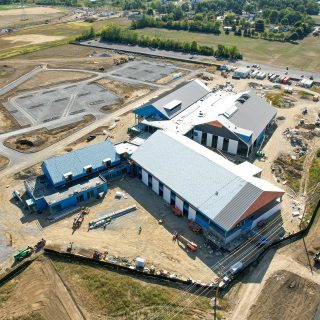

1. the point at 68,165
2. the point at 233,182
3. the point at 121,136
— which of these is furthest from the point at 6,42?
the point at 233,182

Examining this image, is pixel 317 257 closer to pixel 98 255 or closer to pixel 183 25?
pixel 98 255

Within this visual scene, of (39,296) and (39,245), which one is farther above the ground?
(39,245)

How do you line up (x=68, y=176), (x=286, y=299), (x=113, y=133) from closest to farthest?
(x=286, y=299), (x=68, y=176), (x=113, y=133)

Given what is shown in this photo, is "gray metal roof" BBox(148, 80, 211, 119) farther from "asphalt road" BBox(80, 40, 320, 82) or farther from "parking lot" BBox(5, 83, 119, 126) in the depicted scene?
"asphalt road" BBox(80, 40, 320, 82)

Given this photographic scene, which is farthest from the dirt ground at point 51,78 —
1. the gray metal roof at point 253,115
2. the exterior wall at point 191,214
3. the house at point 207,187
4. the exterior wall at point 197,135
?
the exterior wall at point 191,214

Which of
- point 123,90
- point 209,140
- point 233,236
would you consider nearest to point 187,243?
point 233,236

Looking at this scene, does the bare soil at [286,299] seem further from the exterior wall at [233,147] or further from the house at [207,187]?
the exterior wall at [233,147]
